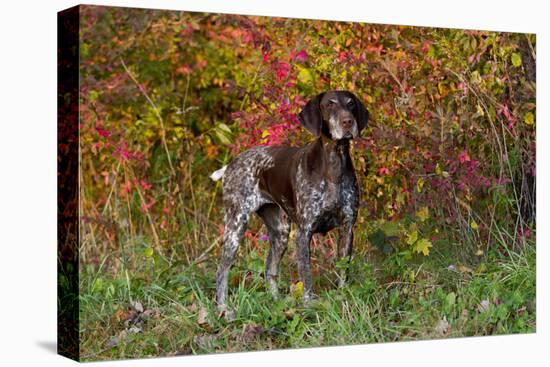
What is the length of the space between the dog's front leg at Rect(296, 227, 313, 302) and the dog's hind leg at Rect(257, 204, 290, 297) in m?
0.37

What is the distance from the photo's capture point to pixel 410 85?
9039mm

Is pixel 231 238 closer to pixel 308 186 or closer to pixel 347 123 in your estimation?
pixel 308 186

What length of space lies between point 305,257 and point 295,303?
1.11 feet

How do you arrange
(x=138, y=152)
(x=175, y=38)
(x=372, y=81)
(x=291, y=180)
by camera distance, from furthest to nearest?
(x=175, y=38) < (x=138, y=152) < (x=372, y=81) < (x=291, y=180)

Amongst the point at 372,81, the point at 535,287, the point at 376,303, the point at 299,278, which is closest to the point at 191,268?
the point at 299,278

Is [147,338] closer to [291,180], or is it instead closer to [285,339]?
[285,339]

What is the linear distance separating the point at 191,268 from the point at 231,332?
35.0 inches

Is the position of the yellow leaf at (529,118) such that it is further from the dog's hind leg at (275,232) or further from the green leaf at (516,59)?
the dog's hind leg at (275,232)

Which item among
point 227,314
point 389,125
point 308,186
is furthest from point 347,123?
point 227,314

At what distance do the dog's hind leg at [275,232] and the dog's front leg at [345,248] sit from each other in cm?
45

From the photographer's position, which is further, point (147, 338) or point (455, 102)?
point (455, 102)

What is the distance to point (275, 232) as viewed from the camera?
345 inches

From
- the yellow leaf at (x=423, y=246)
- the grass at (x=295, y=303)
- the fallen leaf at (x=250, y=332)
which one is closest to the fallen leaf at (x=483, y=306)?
the grass at (x=295, y=303)

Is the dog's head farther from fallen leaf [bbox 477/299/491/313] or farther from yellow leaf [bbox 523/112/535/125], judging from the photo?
fallen leaf [bbox 477/299/491/313]
